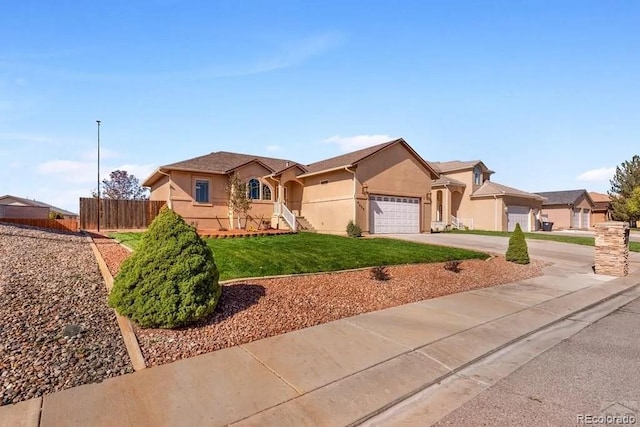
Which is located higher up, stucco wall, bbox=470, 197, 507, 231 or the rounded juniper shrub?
stucco wall, bbox=470, 197, 507, 231

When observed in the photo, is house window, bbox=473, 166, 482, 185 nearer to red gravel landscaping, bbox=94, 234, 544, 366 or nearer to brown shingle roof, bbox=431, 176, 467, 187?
brown shingle roof, bbox=431, 176, 467, 187

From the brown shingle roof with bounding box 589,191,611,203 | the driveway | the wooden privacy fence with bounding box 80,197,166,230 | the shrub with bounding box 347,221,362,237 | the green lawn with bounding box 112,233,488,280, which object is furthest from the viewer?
the brown shingle roof with bounding box 589,191,611,203

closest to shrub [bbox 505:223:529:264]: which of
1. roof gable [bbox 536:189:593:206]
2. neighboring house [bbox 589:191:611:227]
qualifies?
roof gable [bbox 536:189:593:206]

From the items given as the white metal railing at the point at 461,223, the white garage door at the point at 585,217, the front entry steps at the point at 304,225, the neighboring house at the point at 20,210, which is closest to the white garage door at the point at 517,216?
the white metal railing at the point at 461,223

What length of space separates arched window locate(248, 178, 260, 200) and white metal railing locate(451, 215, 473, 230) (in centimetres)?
1799

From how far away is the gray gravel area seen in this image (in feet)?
11.5

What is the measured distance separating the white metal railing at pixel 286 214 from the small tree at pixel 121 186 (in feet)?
152

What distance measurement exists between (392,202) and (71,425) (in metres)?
19.1

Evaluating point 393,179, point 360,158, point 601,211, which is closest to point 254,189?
point 360,158

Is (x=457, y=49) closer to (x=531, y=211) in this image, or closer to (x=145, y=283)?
(x=145, y=283)

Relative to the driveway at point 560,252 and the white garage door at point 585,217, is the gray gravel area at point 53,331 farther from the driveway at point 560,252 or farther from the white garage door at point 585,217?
the white garage door at point 585,217

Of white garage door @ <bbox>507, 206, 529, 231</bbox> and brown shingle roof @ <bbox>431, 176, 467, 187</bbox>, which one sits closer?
white garage door @ <bbox>507, 206, 529, 231</bbox>

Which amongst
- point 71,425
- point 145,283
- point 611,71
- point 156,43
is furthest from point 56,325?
point 611,71

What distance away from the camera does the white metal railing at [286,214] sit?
66.4ft
